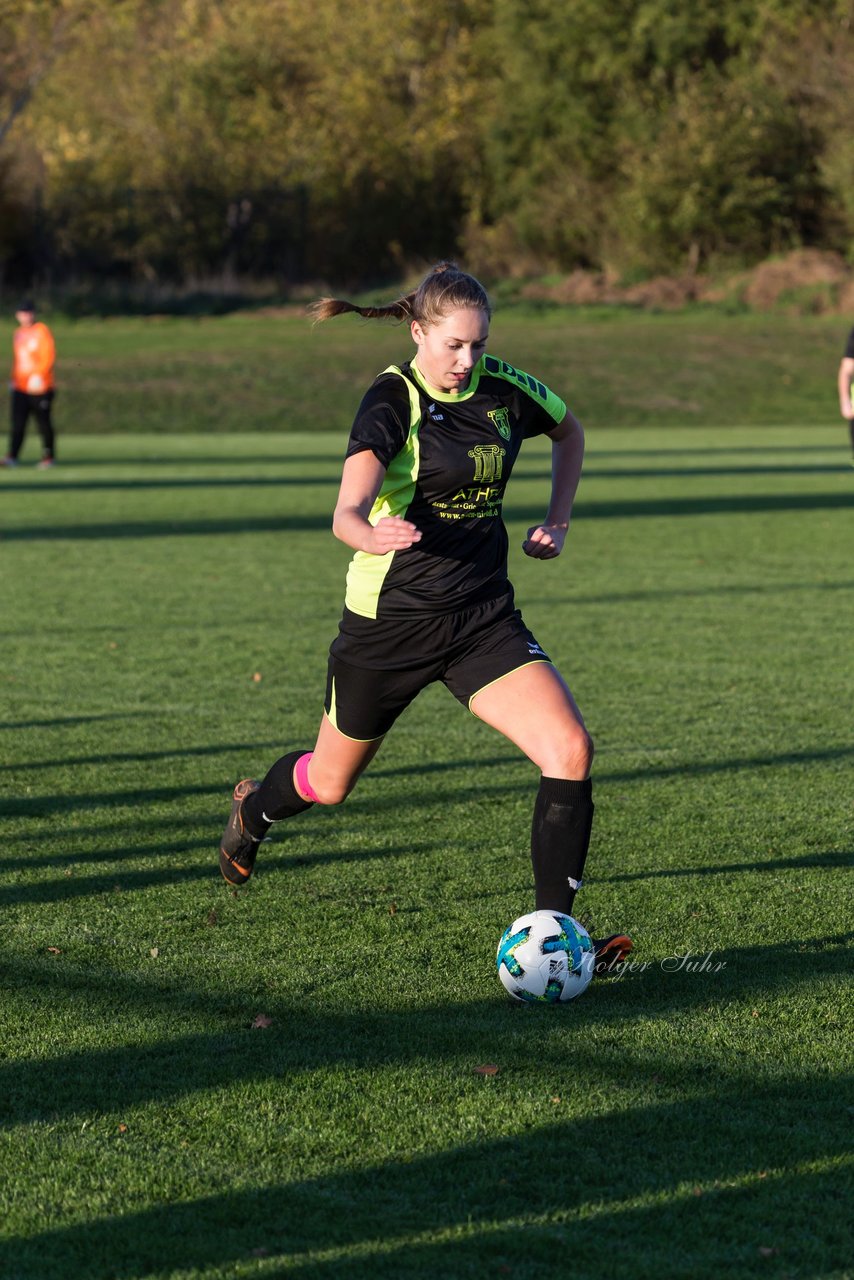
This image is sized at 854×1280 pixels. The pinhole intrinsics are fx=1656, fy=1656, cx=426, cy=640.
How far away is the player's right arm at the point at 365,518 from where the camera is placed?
421cm

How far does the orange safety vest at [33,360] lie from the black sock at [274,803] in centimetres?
1807

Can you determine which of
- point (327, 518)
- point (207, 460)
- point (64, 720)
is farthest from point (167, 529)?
point (207, 460)

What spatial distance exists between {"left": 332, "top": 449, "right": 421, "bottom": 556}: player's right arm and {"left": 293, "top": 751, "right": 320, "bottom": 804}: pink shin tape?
1142 mm

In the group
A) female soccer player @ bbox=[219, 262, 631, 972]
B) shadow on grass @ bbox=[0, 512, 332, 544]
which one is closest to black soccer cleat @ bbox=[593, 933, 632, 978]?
female soccer player @ bbox=[219, 262, 631, 972]

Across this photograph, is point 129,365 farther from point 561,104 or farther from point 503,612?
point 503,612

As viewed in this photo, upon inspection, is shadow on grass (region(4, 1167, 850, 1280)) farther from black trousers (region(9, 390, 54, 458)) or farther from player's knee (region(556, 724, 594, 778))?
black trousers (region(9, 390, 54, 458))

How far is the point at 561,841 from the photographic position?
15.6ft

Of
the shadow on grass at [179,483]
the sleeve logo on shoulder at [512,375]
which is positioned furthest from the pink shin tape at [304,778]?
the shadow on grass at [179,483]

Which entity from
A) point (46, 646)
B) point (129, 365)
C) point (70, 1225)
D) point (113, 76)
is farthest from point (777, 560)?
point (113, 76)

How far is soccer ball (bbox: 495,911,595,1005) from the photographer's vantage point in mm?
4441

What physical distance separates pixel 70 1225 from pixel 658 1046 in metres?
1.59

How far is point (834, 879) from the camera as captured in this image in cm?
565

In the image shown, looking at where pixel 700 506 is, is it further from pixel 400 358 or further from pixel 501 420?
pixel 400 358


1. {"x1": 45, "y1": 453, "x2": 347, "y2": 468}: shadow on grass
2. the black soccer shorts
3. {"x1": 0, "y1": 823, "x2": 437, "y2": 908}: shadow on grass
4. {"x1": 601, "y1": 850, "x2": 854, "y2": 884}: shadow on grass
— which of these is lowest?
{"x1": 45, "y1": 453, "x2": 347, "y2": 468}: shadow on grass
